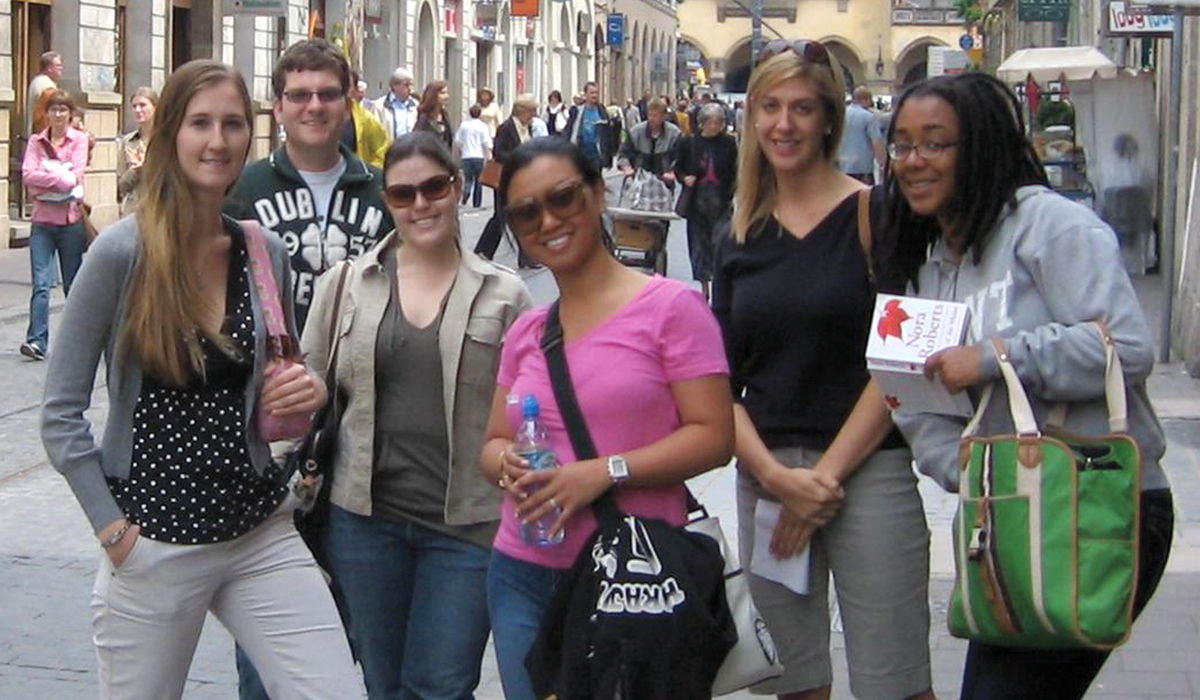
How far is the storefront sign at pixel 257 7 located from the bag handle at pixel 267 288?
21580mm

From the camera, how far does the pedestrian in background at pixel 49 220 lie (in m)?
13.2

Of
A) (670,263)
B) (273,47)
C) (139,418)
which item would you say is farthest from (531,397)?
(273,47)

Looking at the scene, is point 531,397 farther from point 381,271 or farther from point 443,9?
point 443,9

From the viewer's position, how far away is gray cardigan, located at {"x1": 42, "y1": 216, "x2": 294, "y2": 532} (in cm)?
397

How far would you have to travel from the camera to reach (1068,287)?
3.60m

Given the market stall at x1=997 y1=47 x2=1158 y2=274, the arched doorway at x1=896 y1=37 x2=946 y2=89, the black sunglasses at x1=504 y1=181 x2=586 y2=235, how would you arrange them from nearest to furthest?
1. the black sunglasses at x1=504 y1=181 x2=586 y2=235
2. the market stall at x1=997 y1=47 x2=1158 y2=274
3. the arched doorway at x1=896 y1=37 x2=946 y2=89

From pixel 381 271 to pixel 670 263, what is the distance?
55.9 feet

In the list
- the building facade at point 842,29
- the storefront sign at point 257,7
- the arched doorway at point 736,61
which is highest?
the building facade at point 842,29

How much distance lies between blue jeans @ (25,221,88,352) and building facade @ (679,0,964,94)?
91414 millimetres

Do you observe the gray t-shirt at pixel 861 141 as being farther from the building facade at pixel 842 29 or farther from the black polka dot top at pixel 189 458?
the building facade at pixel 842 29

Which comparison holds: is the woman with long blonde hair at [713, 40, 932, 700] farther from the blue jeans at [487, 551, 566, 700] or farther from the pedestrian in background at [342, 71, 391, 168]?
Answer: the pedestrian in background at [342, 71, 391, 168]

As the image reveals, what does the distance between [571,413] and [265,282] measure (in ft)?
2.51

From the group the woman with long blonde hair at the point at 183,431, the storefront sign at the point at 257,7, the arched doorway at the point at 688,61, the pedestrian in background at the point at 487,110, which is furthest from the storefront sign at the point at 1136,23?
the arched doorway at the point at 688,61

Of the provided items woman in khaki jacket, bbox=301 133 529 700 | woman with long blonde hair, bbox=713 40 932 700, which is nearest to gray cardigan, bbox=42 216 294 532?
woman in khaki jacket, bbox=301 133 529 700
